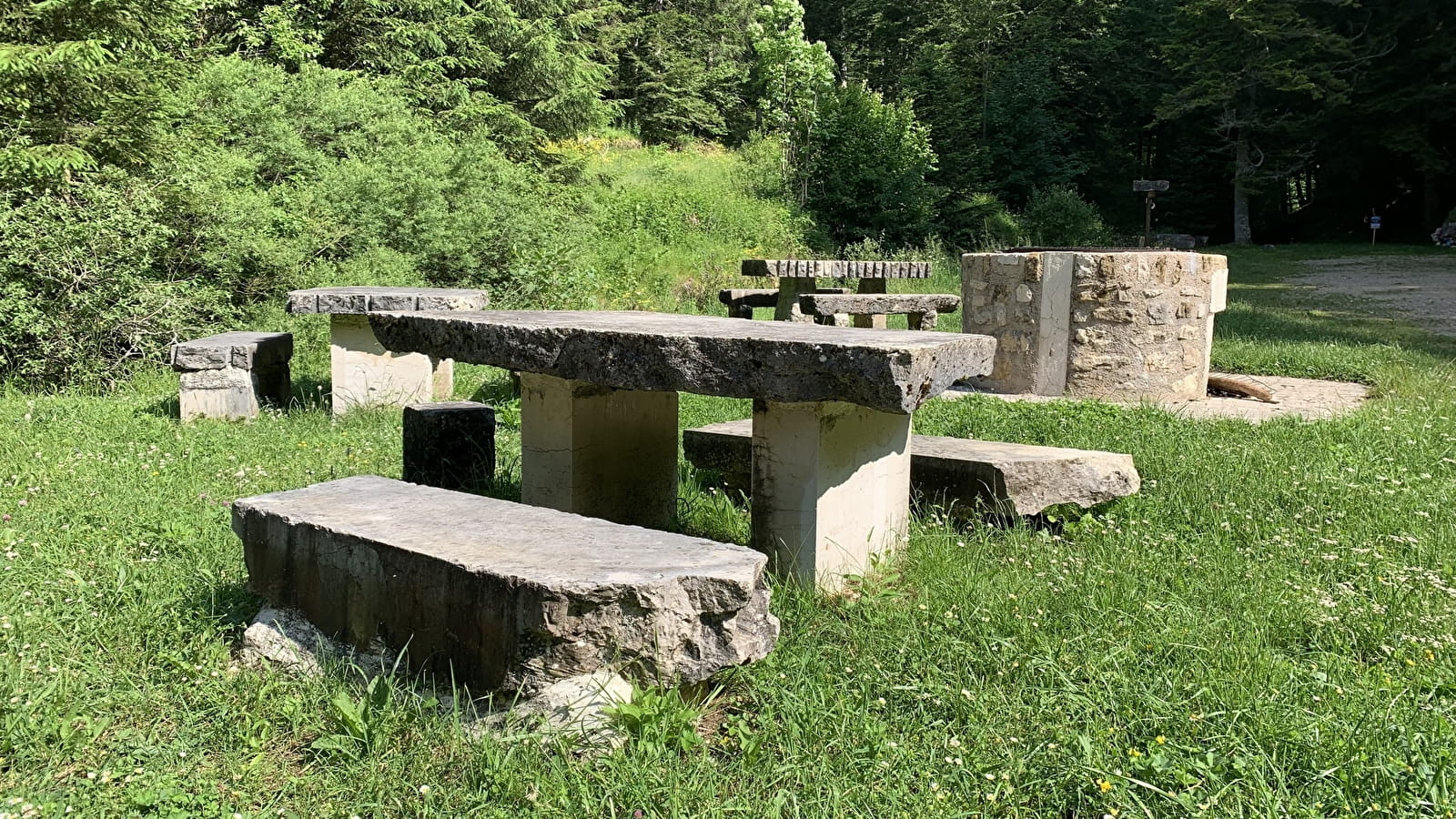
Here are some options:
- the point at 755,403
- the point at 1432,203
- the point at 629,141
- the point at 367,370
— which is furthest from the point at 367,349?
the point at 1432,203

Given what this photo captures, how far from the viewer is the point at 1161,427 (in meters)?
6.10

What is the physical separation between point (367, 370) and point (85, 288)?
2725mm

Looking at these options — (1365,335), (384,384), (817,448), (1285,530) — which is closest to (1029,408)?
(1285,530)

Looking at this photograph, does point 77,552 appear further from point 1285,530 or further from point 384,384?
point 1285,530

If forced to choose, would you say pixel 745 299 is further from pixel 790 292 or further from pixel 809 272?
pixel 809 272

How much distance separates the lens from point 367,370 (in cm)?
710

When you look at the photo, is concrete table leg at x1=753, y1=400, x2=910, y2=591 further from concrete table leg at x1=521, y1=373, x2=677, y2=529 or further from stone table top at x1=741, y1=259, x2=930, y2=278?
stone table top at x1=741, y1=259, x2=930, y2=278

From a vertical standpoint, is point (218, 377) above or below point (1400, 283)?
below

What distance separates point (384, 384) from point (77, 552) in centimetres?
344

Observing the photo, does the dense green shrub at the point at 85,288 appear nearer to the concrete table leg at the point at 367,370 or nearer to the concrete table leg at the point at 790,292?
the concrete table leg at the point at 367,370

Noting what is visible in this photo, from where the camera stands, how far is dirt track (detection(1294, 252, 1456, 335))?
12680 millimetres

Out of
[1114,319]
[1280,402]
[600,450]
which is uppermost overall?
[1114,319]

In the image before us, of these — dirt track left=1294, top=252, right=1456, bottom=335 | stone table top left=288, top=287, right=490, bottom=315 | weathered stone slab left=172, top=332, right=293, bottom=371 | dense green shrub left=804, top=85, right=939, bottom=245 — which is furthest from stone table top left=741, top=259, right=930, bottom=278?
dense green shrub left=804, top=85, right=939, bottom=245

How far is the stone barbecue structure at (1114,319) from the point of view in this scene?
7.62 metres
